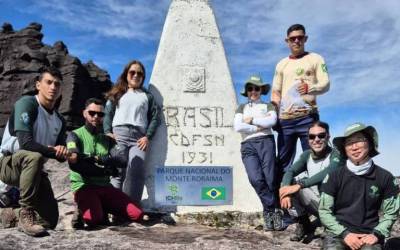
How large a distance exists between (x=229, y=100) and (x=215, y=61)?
75 cm

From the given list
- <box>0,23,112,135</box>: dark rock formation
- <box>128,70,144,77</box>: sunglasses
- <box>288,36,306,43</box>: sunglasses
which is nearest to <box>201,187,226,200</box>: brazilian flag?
<box>128,70,144,77</box>: sunglasses

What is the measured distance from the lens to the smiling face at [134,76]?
308 inches

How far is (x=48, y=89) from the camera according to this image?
21.2 ft

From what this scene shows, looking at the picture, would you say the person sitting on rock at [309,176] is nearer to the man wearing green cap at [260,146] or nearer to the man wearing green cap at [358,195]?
the man wearing green cap at [260,146]

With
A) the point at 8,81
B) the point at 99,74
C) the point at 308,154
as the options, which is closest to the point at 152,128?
the point at 308,154

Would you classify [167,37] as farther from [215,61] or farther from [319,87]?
[319,87]

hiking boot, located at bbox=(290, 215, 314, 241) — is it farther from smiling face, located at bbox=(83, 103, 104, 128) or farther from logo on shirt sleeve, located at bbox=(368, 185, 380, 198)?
smiling face, located at bbox=(83, 103, 104, 128)

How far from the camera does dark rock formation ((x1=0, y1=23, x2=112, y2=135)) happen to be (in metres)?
38.6

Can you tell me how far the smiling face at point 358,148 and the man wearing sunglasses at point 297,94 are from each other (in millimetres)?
2214

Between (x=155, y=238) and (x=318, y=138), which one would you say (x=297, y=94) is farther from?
(x=155, y=238)

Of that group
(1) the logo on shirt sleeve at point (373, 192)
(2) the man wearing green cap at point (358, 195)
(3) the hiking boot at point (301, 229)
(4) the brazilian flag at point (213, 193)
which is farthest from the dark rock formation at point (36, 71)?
(1) the logo on shirt sleeve at point (373, 192)

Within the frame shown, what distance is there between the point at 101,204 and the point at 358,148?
3657 millimetres

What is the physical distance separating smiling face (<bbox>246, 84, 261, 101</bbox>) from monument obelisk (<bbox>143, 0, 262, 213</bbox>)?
1101 millimetres

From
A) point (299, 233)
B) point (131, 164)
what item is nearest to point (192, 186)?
point (131, 164)
